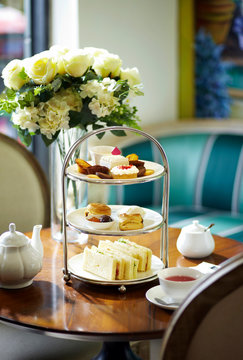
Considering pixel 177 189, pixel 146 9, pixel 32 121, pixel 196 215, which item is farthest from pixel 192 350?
pixel 146 9

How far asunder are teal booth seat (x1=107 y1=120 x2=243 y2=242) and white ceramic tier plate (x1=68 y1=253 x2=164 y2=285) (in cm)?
138

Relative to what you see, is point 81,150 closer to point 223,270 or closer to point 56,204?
point 56,204

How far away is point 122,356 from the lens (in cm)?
169

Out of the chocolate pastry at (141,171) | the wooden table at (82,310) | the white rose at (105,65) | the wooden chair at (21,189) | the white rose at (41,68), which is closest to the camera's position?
the wooden table at (82,310)

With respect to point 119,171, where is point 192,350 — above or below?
below

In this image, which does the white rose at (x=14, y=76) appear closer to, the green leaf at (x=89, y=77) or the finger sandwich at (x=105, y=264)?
the green leaf at (x=89, y=77)

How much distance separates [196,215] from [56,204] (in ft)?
4.64

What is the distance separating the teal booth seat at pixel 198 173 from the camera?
10.5 ft

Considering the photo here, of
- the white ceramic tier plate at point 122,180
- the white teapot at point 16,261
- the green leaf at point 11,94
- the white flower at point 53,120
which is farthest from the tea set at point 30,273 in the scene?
the green leaf at point 11,94

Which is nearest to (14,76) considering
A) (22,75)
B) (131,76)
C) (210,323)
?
(22,75)

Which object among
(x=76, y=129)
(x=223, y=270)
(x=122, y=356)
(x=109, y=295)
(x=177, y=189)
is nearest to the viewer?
(x=223, y=270)

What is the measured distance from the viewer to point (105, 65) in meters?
1.81

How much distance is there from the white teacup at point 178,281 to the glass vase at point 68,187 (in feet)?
1.74

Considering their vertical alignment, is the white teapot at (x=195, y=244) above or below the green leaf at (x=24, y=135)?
below
